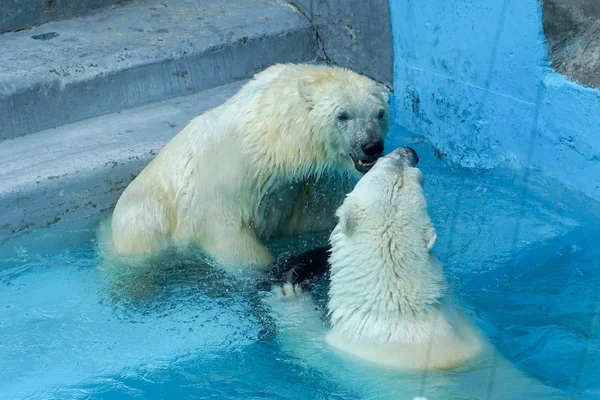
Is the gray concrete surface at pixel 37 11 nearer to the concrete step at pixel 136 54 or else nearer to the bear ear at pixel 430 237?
the concrete step at pixel 136 54

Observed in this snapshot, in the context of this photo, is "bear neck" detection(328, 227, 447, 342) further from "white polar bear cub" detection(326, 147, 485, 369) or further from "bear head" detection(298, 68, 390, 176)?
"bear head" detection(298, 68, 390, 176)

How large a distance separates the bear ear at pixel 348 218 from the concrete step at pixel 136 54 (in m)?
3.04

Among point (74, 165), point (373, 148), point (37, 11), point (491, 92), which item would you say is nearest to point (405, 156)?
point (373, 148)

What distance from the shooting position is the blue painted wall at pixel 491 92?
5156 millimetres

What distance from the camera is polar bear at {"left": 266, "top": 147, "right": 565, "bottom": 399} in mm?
3477

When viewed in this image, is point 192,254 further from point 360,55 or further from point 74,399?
point 360,55

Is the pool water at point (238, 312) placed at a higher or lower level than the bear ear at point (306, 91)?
lower

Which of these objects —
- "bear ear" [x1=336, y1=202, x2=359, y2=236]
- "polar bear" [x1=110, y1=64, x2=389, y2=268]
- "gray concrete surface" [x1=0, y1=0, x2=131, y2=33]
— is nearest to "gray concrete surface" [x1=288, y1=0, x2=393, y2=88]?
"gray concrete surface" [x1=0, y1=0, x2=131, y2=33]

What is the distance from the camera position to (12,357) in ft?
14.1

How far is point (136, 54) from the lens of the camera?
249 inches

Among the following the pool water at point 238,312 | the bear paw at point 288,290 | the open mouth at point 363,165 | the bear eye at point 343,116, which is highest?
the bear eye at point 343,116

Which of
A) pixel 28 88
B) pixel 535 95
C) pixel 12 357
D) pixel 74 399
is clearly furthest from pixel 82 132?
pixel 535 95

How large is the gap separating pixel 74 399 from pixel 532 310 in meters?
2.23

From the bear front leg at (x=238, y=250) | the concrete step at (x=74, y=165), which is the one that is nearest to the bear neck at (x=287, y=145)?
the bear front leg at (x=238, y=250)
